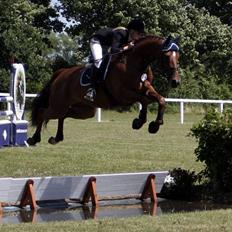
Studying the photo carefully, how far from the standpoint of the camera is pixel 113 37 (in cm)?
1000

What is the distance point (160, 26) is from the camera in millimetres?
35656

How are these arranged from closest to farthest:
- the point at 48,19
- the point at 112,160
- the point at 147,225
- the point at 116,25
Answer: the point at 147,225, the point at 112,160, the point at 116,25, the point at 48,19

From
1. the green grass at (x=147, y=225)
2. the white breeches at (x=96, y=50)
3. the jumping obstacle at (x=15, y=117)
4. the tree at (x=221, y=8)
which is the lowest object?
the green grass at (x=147, y=225)

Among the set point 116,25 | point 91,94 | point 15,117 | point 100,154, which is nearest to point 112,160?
point 100,154

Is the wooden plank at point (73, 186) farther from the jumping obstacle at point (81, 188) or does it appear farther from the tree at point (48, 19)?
the tree at point (48, 19)

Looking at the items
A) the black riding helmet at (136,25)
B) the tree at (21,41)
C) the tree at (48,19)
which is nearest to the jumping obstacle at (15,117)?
the black riding helmet at (136,25)

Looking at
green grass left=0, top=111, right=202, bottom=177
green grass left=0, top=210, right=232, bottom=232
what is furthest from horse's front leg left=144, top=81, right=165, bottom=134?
green grass left=0, top=111, right=202, bottom=177

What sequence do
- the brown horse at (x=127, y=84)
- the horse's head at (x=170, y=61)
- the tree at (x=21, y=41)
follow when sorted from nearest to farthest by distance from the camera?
the horse's head at (x=170, y=61) < the brown horse at (x=127, y=84) < the tree at (x=21, y=41)

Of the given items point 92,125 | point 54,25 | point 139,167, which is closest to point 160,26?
point 54,25

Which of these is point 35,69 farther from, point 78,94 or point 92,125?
point 78,94

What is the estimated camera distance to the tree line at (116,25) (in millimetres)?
32531

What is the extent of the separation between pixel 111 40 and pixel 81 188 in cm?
259

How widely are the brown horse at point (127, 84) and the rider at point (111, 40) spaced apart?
124 millimetres

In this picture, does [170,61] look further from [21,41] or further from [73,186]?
[21,41]
